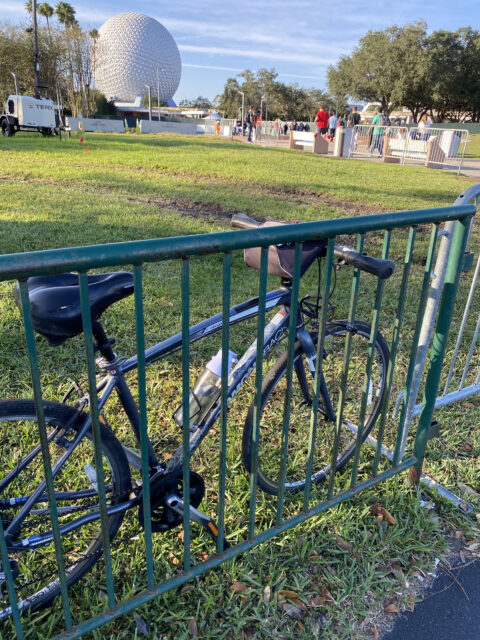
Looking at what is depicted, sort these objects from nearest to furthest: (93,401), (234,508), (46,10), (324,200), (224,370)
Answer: (93,401) < (224,370) < (234,508) < (324,200) < (46,10)

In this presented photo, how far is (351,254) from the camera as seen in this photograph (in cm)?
209

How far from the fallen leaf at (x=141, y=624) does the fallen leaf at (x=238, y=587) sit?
38 cm

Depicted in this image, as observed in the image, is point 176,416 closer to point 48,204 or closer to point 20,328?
point 20,328

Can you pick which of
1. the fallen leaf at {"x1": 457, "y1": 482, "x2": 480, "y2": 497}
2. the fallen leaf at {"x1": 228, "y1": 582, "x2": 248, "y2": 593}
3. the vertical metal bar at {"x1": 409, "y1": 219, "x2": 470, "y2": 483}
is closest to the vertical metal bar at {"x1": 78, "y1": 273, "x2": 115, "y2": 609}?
the fallen leaf at {"x1": 228, "y1": 582, "x2": 248, "y2": 593}

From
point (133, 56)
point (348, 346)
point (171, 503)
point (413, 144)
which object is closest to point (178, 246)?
point (348, 346)

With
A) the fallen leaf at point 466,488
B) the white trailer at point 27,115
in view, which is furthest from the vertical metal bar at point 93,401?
the white trailer at point 27,115

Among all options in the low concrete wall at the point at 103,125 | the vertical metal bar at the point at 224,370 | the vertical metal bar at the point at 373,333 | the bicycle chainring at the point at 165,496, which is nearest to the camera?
the vertical metal bar at the point at 224,370

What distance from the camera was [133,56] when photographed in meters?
76.9

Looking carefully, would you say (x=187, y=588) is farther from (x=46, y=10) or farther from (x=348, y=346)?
(x=46, y=10)

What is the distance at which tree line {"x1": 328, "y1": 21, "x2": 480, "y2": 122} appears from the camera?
148 feet

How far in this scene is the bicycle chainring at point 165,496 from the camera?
2.05 m

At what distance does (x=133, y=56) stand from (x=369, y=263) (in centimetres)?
8587

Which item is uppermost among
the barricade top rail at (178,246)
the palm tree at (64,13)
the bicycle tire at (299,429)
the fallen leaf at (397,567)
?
the palm tree at (64,13)

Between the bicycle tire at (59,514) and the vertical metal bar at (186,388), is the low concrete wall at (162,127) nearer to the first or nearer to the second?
the bicycle tire at (59,514)
